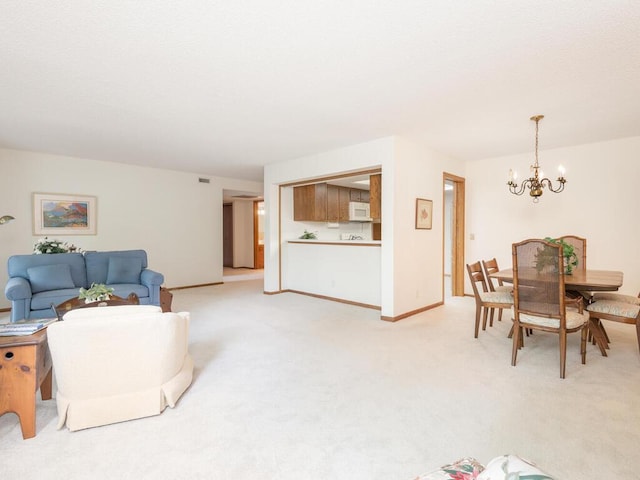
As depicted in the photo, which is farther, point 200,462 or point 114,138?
point 114,138

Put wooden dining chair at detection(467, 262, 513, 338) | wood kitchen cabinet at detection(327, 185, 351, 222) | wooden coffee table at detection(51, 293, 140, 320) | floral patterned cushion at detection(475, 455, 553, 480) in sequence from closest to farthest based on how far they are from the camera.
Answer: floral patterned cushion at detection(475, 455, 553, 480)
wooden coffee table at detection(51, 293, 140, 320)
wooden dining chair at detection(467, 262, 513, 338)
wood kitchen cabinet at detection(327, 185, 351, 222)

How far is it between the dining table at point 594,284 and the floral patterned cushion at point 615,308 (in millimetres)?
147

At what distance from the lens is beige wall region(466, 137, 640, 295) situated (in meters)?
4.33

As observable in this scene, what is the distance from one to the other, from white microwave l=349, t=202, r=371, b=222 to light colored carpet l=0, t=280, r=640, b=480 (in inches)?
148

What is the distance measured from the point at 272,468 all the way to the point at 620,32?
305 cm

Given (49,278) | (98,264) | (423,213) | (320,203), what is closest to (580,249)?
(423,213)

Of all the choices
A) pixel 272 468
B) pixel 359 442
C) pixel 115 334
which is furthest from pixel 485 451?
pixel 115 334

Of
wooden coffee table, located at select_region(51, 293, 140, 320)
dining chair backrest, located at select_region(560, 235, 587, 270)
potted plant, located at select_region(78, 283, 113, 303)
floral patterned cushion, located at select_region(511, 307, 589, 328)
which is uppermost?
dining chair backrest, located at select_region(560, 235, 587, 270)

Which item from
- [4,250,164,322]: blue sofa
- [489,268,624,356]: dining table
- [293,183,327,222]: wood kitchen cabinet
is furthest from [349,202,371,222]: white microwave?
[4,250,164,322]: blue sofa

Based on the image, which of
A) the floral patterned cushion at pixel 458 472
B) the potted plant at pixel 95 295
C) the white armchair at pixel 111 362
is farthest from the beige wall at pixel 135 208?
the floral patterned cushion at pixel 458 472

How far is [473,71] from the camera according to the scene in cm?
247

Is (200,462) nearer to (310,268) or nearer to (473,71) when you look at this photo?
(473,71)

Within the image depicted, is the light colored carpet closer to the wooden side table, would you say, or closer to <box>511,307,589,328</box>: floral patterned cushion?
the wooden side table

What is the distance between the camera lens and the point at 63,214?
5.41 m
